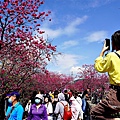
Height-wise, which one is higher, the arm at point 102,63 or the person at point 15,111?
the arm at point 102,63

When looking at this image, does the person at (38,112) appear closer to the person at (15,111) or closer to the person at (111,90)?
the person at (15,111)

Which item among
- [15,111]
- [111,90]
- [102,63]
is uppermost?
[102,63]

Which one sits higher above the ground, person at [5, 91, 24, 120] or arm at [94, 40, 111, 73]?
arm at [94, 40, 111, 73]

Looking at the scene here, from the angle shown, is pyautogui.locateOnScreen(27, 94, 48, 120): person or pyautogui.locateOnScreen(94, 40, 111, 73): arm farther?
pyautogui.locateOnScreen(27, 94, 48, 120): person

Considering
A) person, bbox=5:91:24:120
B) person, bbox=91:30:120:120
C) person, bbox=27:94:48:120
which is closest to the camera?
person, bbox=91:30:120:120

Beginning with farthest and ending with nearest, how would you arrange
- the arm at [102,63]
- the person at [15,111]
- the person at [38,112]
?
the person at [38,112] < the person at [15,111] < the arm at [102,63]

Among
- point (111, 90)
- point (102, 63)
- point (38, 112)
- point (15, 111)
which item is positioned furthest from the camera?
point (38, 112)

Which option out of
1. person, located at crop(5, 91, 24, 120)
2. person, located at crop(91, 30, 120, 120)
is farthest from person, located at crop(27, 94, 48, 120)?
person, located at crop(91, 30, 120, 120)

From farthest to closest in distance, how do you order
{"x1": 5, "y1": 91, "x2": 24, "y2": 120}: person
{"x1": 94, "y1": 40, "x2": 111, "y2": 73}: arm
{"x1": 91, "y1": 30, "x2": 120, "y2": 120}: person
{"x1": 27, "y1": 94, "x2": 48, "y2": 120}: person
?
1. {"x1": 27, "y1": 94, "x2": 48, "y2": 120}: person
2. {"x1": 5, "y1": 91, "x2": 24, "y2": 120}: person
3. {"x1": 94, "y1": 40, "x2": 111, "y2": 73}: arm
4. {"x1": 91, "y1": 30, "x2": 120, "y2": 120}: person

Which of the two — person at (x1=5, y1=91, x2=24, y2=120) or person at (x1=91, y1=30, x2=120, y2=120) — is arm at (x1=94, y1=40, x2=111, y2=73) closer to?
person at (x1=91, y1=30, x2=120, y2=120)

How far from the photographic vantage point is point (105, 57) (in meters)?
3.14

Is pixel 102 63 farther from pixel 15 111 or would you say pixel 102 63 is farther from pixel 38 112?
pixel 38 112

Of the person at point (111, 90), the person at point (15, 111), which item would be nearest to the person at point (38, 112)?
the person at point (15, 111)

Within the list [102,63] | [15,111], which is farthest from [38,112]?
[102,63]
